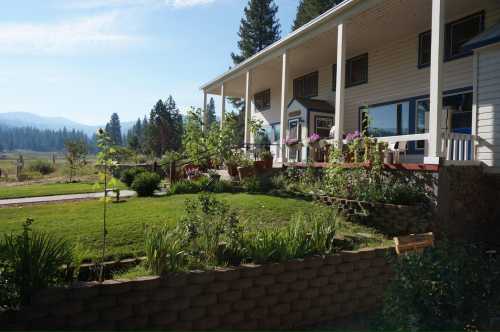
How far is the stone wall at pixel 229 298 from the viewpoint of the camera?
319cm

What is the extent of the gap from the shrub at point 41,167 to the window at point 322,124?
864 inches

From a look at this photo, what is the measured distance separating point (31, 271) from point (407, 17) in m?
10.2

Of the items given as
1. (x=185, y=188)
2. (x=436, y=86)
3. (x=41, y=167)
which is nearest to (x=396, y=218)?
(x=436, y=86)

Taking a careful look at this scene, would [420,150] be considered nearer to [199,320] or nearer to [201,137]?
[201,137]

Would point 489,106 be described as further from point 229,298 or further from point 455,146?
point 229,298

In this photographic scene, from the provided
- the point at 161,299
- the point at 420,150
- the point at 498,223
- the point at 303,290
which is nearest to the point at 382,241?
the point at 303,290

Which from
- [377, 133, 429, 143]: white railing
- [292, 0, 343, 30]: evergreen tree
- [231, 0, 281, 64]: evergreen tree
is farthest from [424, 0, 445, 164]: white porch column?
[231, 0, 281, 64]: evergreen tree

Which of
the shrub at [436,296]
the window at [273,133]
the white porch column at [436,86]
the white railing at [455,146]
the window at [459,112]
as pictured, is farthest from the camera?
the window at [273,133]

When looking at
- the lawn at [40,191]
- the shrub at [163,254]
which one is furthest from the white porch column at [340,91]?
the lawn at [40,191]

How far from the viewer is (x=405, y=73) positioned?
1088 cm

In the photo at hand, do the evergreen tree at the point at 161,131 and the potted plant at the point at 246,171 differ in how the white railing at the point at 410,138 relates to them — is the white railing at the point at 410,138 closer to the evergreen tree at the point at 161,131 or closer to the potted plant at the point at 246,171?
the potted plant at the point at 246,171

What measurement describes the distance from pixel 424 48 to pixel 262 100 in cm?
1039

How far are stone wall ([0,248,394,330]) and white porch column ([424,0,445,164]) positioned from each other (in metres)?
2.51

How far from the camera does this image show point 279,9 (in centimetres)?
3475
